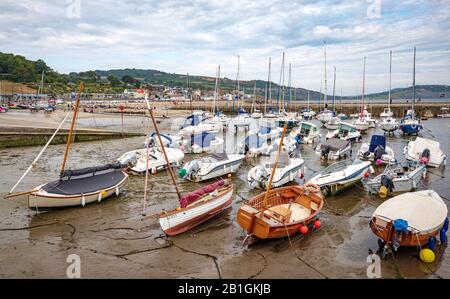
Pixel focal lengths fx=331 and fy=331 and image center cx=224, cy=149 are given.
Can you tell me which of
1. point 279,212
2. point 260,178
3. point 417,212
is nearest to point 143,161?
point 260,178

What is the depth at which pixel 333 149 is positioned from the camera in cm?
2891

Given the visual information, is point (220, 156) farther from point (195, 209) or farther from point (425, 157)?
point (425, 157)

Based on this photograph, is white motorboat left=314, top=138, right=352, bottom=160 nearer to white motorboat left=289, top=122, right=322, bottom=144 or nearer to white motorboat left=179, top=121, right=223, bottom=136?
white motorboat left=289, top=122, right=322, bottom=144

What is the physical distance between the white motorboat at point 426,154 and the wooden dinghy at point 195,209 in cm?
1750

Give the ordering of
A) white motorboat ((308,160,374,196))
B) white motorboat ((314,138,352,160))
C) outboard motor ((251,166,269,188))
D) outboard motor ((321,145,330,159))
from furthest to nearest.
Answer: outboard motor ((321,145,330,159)) < white motorboat ((314,138,352,160)) < outboard motor ((251,166,269,188)) < white motorboat ((308,160,374,196))

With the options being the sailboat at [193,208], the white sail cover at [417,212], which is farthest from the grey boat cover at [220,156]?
the white sail cover at [417,212]

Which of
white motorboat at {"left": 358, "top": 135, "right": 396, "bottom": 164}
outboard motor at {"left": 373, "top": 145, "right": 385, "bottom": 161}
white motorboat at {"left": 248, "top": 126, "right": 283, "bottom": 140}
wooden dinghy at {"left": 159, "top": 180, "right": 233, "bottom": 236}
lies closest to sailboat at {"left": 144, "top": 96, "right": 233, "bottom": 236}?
wooden dinghy at {"left": 159, "top": 180, "right": 233, "bottom": 236}

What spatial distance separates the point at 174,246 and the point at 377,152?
20365mm

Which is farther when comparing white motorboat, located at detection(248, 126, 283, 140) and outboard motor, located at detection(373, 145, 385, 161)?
white motorboat, located at detection(248, 126, 283, 140)

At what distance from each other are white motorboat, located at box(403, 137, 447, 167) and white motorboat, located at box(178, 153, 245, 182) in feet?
47.4

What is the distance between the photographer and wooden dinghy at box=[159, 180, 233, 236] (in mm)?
12906

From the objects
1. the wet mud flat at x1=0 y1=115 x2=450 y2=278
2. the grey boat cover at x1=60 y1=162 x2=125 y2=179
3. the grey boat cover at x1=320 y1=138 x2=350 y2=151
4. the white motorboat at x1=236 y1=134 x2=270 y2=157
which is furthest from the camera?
the white motorboat at x1=236 y1=134 x2=270 y2=157
